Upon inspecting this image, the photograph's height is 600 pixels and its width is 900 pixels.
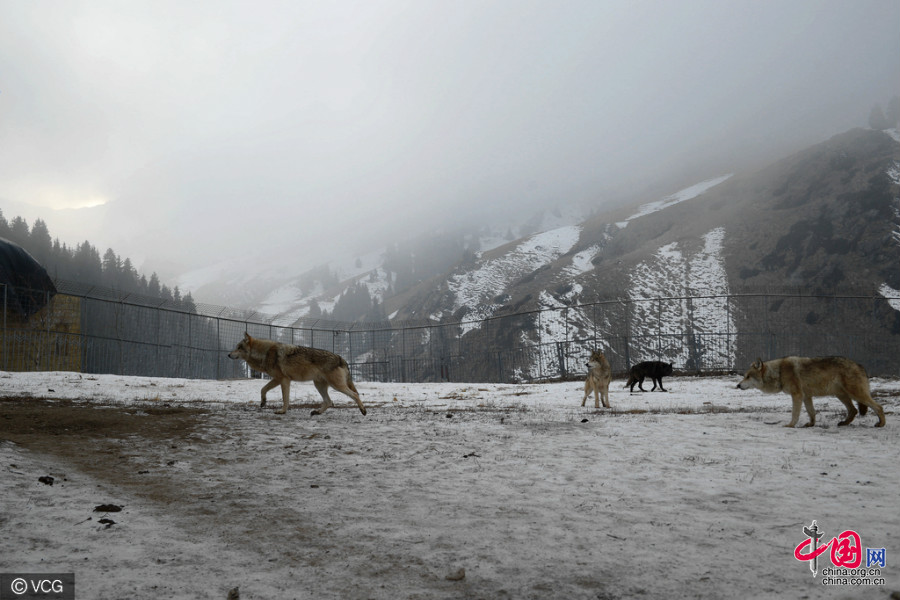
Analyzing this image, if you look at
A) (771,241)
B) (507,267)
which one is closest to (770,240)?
(771,241)

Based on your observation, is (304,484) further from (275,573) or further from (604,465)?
(604,465)

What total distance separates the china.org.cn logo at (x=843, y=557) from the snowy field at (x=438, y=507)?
0.05m

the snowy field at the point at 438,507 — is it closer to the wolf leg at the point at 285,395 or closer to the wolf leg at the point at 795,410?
the wolf leg at the point at 795,410

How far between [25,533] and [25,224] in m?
92.2

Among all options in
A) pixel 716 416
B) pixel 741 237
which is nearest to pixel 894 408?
pixel 716 416

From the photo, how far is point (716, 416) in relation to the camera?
37.5 feet

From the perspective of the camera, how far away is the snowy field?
3.56 meters

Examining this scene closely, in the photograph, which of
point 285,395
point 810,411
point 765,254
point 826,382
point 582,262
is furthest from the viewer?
point 582,262

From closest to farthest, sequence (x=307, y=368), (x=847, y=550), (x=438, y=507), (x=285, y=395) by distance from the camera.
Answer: (x=847, y=550) → (x=438, y=507) → (x=285, y=395) → (x=307, y=368)

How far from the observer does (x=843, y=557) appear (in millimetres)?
3850

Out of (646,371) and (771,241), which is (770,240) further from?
(646,371)

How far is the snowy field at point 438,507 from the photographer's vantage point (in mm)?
3561

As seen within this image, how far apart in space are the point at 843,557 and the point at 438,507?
10.1 feet

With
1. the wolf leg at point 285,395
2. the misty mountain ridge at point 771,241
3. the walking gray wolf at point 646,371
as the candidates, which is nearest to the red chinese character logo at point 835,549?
the wolf leg at point 285,395
